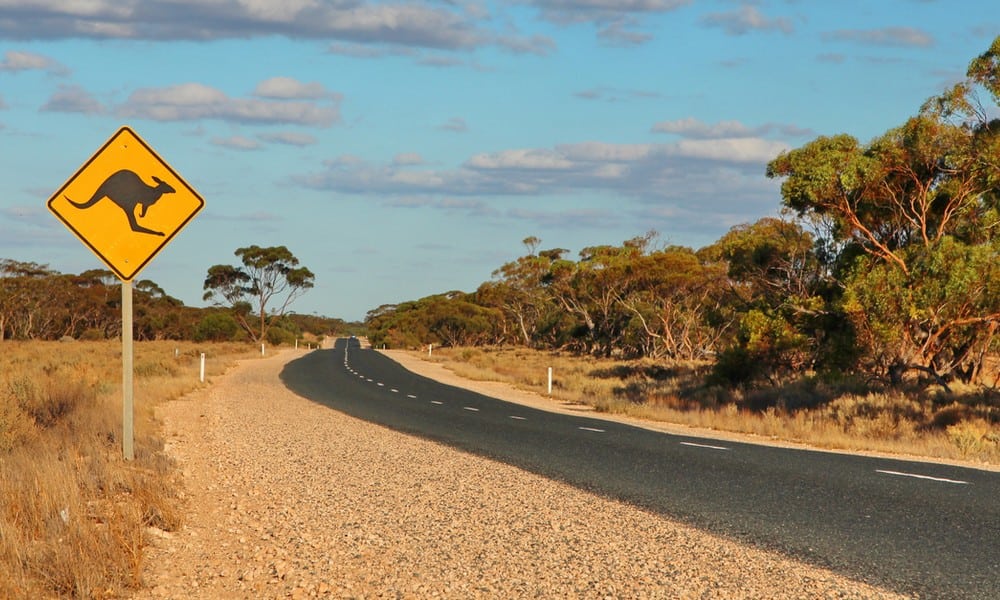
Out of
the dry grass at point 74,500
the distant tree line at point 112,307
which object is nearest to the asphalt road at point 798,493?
the dry grass at point 74,500

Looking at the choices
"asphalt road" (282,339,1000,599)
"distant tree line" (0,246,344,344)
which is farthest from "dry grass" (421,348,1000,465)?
"distant tree line" (0,246,344,344)

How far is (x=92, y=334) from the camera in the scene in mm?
88500

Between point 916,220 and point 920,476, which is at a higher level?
point 916,220

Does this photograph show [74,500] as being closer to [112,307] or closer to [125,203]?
[125,203]

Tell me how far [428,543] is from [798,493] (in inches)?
174

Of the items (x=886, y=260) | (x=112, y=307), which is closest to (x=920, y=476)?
(x=886, y=260)

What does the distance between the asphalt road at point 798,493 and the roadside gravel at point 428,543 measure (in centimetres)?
47

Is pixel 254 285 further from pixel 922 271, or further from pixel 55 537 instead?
pixel 55 537

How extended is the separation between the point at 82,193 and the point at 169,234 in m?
0.91

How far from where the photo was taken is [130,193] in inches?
375

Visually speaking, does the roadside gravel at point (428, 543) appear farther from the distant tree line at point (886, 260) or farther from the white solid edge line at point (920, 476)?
the distant tree line at point (886, 260)

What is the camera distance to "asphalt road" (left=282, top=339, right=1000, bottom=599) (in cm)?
683

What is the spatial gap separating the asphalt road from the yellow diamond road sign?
5.35m

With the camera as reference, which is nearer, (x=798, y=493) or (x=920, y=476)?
(x=798, y=493)
